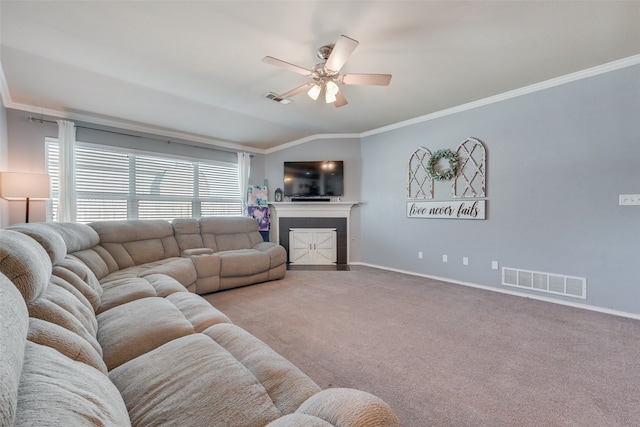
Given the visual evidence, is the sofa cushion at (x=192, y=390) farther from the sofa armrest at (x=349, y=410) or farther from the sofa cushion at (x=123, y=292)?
the sofa cushion at (x=123, y=292)

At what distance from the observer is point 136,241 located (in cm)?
359

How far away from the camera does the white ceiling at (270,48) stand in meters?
2.09

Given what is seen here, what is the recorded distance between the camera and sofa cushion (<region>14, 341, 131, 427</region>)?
52 centimetres

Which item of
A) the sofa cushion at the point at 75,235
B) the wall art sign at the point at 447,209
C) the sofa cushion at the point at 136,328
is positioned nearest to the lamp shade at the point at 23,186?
the sofa cushion at the point at 75,235

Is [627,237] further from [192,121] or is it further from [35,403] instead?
[192,121]

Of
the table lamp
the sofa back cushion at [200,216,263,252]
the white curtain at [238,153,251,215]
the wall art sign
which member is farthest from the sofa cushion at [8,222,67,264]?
the wall art sign

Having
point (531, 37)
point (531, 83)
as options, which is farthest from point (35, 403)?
point (531, 83)

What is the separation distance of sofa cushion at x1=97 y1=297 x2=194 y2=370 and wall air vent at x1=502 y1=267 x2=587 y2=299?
12.5 feet

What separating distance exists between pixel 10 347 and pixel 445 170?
4539 mm

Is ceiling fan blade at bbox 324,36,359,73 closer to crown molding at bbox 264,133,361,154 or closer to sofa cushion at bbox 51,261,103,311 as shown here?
sofa cushion at bbox 51,261,103,311

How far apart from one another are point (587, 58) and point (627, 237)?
72.8 inches

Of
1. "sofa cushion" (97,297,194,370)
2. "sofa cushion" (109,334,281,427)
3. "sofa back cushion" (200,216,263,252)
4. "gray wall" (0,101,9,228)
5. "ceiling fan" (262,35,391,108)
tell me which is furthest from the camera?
"sofa back cushion" (200,216,263,252)

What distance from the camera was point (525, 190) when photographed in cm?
347

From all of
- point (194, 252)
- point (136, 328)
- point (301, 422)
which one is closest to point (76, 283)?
point (136, 328)
